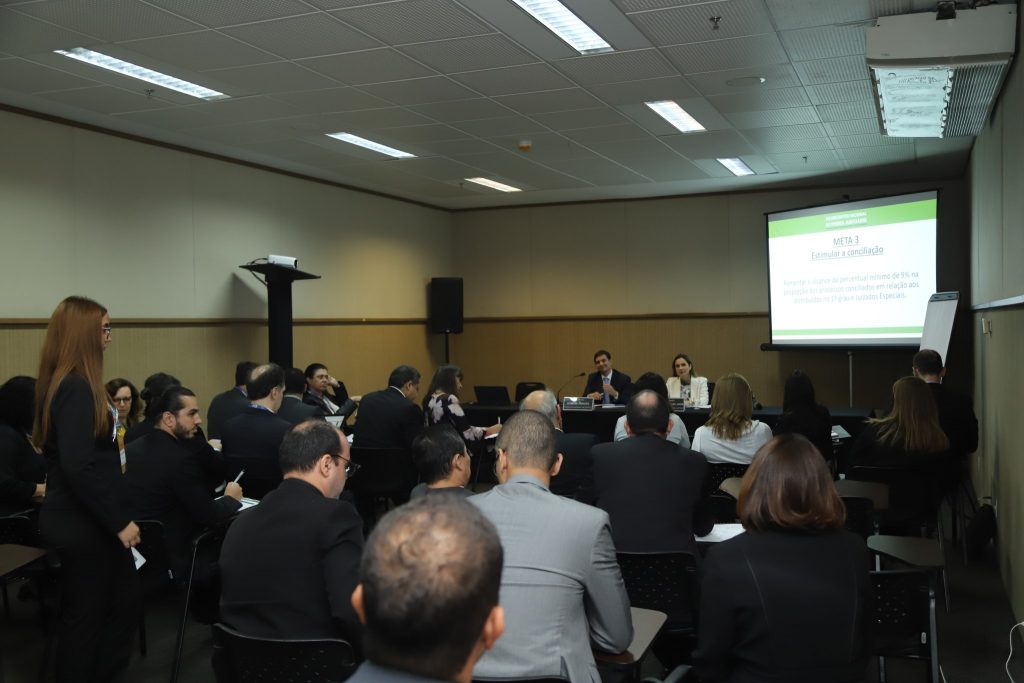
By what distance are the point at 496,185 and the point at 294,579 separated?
8.82 meters

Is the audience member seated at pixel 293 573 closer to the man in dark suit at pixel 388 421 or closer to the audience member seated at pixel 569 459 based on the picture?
the audience member seated at pixel 569 459

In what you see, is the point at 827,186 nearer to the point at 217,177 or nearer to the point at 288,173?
the point at 288,173

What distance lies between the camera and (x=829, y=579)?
2033 millimetres

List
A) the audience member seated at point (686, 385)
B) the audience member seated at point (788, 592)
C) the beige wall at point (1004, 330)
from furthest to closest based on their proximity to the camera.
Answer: the audience member seated at point (686, 385), the beige wall at point (1004, 330), the audience member seated at point (788, 592)

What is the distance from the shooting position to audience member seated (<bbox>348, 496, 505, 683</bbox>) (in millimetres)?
1021

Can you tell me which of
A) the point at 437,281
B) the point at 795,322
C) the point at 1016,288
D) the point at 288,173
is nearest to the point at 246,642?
the point at 1016,288

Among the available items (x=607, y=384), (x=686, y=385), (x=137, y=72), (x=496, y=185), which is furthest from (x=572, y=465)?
(x=496, y=185)

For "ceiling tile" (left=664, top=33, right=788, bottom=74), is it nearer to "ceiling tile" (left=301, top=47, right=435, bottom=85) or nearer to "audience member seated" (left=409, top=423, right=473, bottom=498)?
"ceiling tile" (left=301, top=47, right=435, bottom=85)

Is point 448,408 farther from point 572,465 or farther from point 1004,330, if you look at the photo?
point 1004,330

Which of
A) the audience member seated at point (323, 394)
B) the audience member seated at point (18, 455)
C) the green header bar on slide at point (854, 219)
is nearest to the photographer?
the audience member seated at point (18, 455)

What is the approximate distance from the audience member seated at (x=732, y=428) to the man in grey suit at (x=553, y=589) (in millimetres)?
2710

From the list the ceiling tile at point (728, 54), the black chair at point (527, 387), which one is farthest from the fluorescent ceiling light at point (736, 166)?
the ceiling tile at point (728, 54)

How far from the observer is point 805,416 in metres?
5.29

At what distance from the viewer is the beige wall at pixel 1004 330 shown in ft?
14.6
